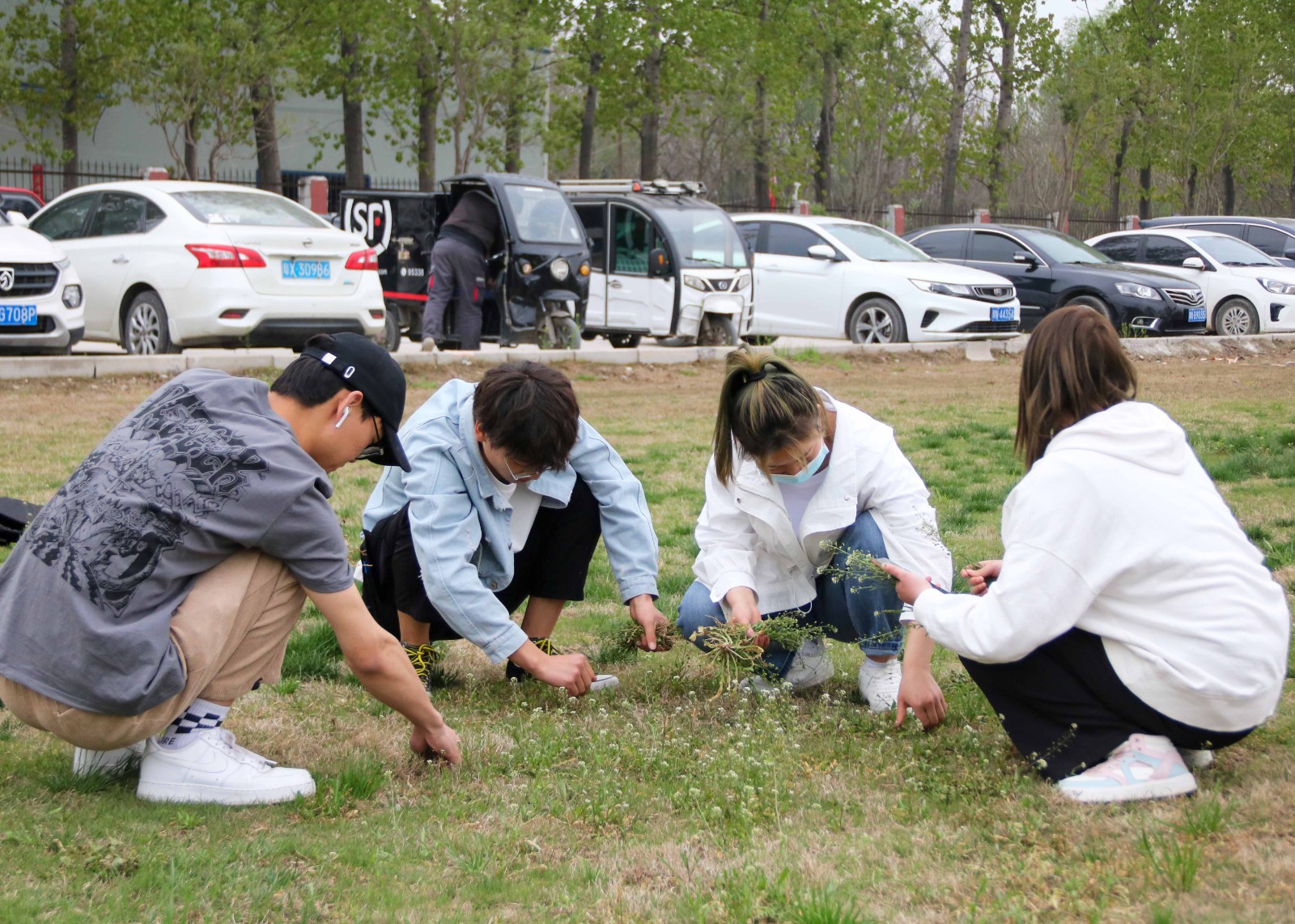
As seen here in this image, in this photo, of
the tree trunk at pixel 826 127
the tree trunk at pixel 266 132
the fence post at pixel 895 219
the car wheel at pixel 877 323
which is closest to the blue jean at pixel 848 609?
the car wheel at pixel 877 323

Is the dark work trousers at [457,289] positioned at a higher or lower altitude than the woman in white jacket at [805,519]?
higher

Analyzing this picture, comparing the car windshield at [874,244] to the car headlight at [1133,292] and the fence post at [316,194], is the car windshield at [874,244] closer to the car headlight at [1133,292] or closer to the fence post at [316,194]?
the car headlight at [1133,292]

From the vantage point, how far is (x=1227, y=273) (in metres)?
A: 18.0

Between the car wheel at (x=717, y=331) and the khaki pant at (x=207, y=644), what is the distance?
40.7 ft

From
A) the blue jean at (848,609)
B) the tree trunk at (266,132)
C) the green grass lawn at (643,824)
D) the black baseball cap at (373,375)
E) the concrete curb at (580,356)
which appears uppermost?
the tree trunk at (266,132)

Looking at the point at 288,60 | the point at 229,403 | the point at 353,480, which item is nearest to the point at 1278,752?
the point at 229,403

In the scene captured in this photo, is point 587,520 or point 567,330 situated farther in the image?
point 567,330

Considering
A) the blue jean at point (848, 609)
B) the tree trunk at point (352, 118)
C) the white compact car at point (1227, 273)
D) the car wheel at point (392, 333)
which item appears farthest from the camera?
the tree trunk at point (352, 118)

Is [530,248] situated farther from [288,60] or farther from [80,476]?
[288,60]

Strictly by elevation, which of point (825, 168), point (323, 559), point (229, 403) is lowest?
point (323, 559)

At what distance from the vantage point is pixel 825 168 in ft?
119

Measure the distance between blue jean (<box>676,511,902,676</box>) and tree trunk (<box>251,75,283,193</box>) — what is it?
2394 centimetres

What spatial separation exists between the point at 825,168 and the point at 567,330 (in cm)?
2429

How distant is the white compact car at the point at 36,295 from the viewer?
10500 millimetres
